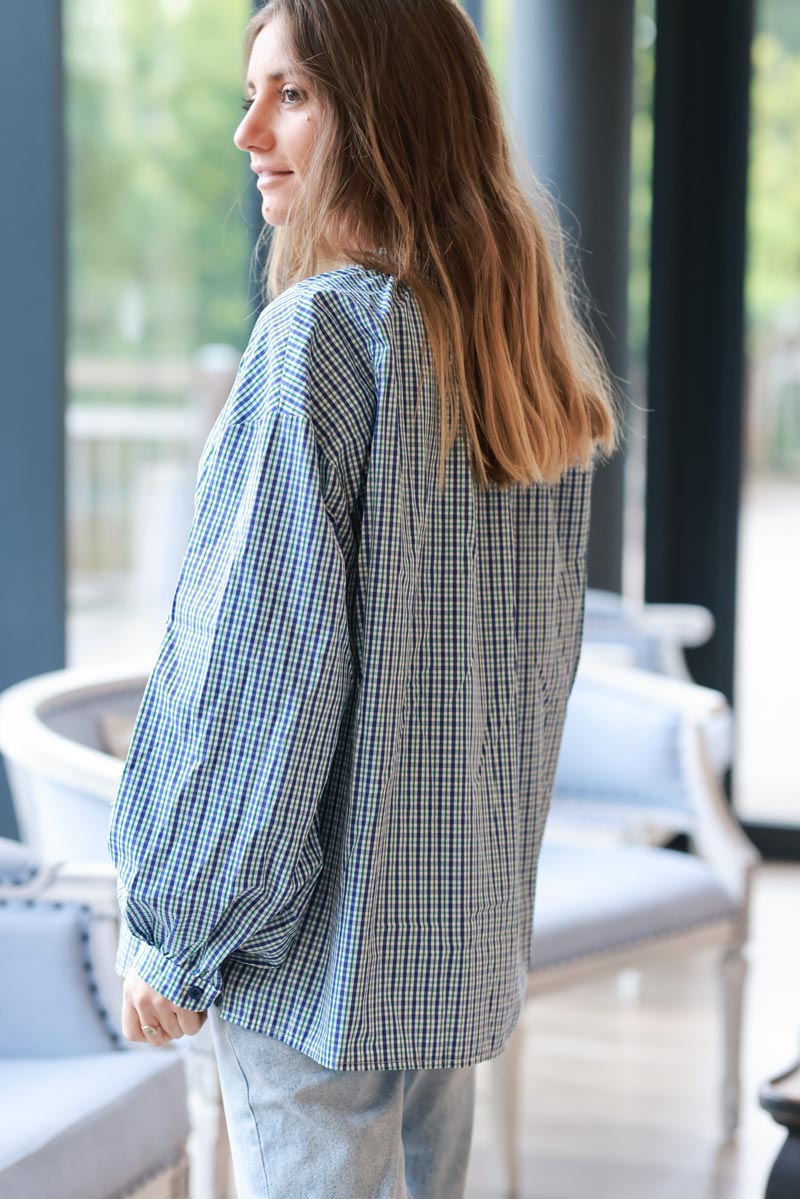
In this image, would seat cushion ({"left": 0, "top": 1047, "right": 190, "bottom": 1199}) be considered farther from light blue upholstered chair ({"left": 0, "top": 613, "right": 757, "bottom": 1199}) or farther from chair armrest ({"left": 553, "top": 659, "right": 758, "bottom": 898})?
chair armrest ({"left": 553, "top": 659, "right": 758, "bottom": 898})

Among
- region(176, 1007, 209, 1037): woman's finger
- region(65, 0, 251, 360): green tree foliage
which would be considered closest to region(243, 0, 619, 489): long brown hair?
region(176, 1007, 209, 1037): woman's finger

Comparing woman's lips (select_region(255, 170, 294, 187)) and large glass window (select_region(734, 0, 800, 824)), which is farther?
large glass window (select_region(734, 0, 800, 824))

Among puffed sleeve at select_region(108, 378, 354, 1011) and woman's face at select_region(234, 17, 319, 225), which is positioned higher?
woman's face at select_region(234, 17, 319, 225)

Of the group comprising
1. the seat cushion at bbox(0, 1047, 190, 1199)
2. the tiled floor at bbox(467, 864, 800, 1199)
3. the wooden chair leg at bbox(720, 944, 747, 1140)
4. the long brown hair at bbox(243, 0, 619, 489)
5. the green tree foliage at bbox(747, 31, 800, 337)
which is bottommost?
the tiled floor at bbox(467, 864, 800, 1199)

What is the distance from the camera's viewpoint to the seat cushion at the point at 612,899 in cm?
211

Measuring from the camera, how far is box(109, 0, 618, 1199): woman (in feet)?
3.22

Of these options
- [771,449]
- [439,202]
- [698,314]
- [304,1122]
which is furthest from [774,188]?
[304,1122]

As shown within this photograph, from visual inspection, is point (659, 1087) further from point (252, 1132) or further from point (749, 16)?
point (749, 16)

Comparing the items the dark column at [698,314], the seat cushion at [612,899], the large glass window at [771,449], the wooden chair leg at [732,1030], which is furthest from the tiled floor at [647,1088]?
the dark column at [698,314]

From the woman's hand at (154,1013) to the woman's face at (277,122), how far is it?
0.58 metres

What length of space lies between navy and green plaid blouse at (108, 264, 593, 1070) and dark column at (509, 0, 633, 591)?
2234 mm

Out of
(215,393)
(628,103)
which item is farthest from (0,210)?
(628,103)

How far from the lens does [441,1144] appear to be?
1245 millimetres

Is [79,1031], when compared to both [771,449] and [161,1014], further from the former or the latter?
[771,449]
